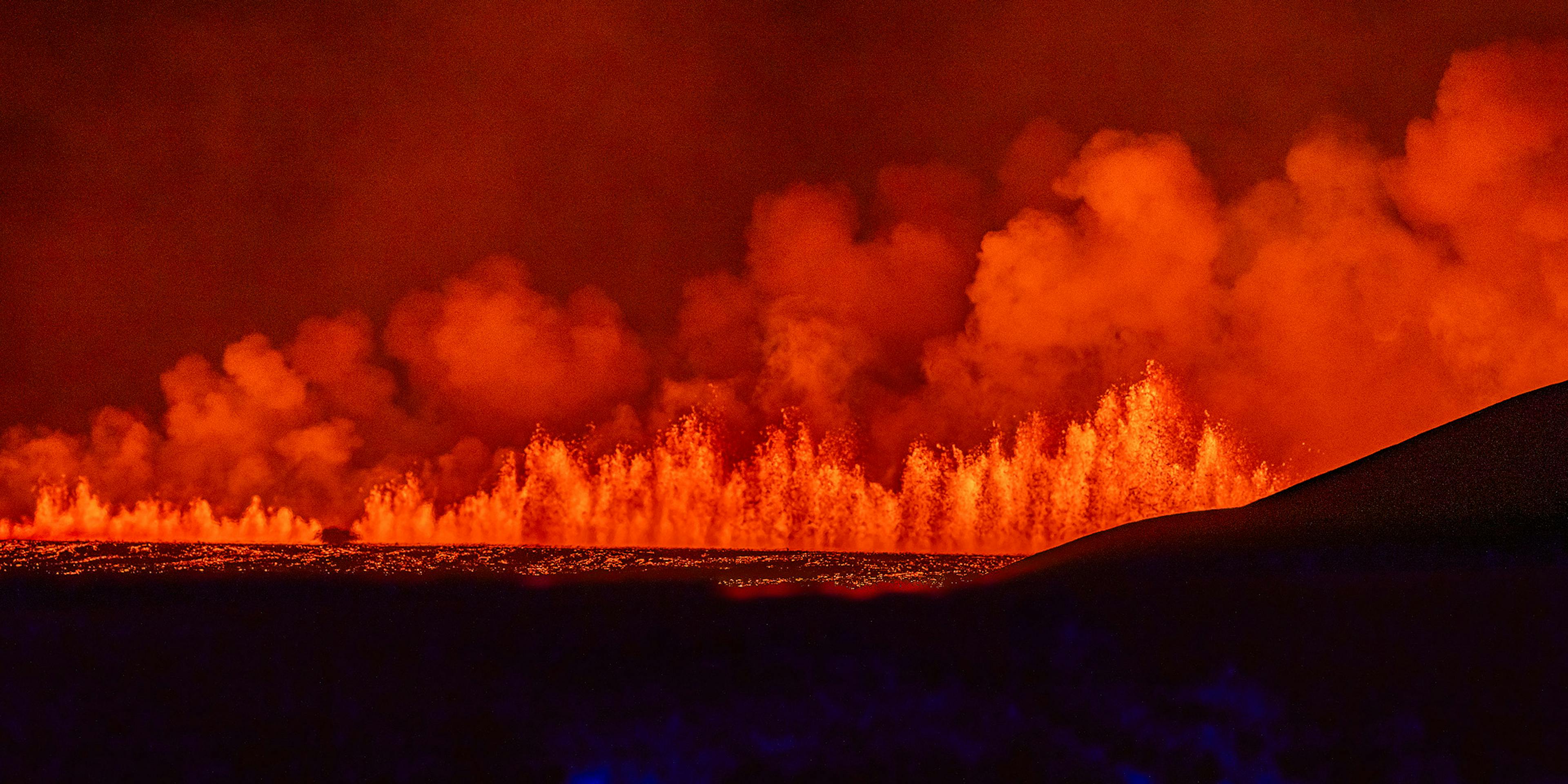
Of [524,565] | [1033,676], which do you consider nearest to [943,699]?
[1033,676]

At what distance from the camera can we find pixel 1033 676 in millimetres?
30719

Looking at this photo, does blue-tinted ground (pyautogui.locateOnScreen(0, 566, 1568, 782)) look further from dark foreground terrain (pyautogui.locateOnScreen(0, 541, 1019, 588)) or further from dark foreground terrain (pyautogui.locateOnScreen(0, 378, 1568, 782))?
dark foreground terrain (pyautogui.locateOnScreen(0, 541, 1019, 588))

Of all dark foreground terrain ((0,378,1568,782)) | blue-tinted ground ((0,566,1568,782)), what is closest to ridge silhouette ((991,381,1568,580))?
dark foreground terrain ((0,378,1568,782))

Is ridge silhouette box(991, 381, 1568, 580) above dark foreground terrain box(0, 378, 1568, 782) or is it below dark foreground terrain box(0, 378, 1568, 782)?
above

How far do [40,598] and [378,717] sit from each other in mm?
51239

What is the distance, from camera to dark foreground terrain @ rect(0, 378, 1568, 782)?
25.8 meters

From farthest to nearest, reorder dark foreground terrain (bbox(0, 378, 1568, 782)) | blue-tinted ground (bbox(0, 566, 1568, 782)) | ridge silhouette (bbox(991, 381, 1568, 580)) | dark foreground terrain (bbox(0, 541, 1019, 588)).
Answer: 1. dark foreground terrain (bbox(0, 541, 1019, 588))
2. ridge silhouette (bbox(991, 381, 1568, 580))
3. dark foreground terrain (bbox(0, 378, 1568, 782))
4. blue-tinted ground (bbox(0, 566, 1568, 782))

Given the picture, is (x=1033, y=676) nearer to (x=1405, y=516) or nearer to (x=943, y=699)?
(x=943, y=699)

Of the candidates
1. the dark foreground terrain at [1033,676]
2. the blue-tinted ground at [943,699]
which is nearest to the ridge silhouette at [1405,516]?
the dark foreground terrain at [1033,676]

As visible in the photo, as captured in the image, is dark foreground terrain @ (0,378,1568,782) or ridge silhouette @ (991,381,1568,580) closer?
dark foreground terrain @ (0,378,1568,782)

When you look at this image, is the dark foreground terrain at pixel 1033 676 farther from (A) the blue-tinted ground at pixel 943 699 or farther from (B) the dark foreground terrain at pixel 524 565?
(B) the dark foreground terrain at pixel 524 565

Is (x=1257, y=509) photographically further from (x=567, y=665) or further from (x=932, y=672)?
(x=567, y=665)

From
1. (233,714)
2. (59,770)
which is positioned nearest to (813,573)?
(233,714)

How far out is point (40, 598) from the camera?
2810 inches
